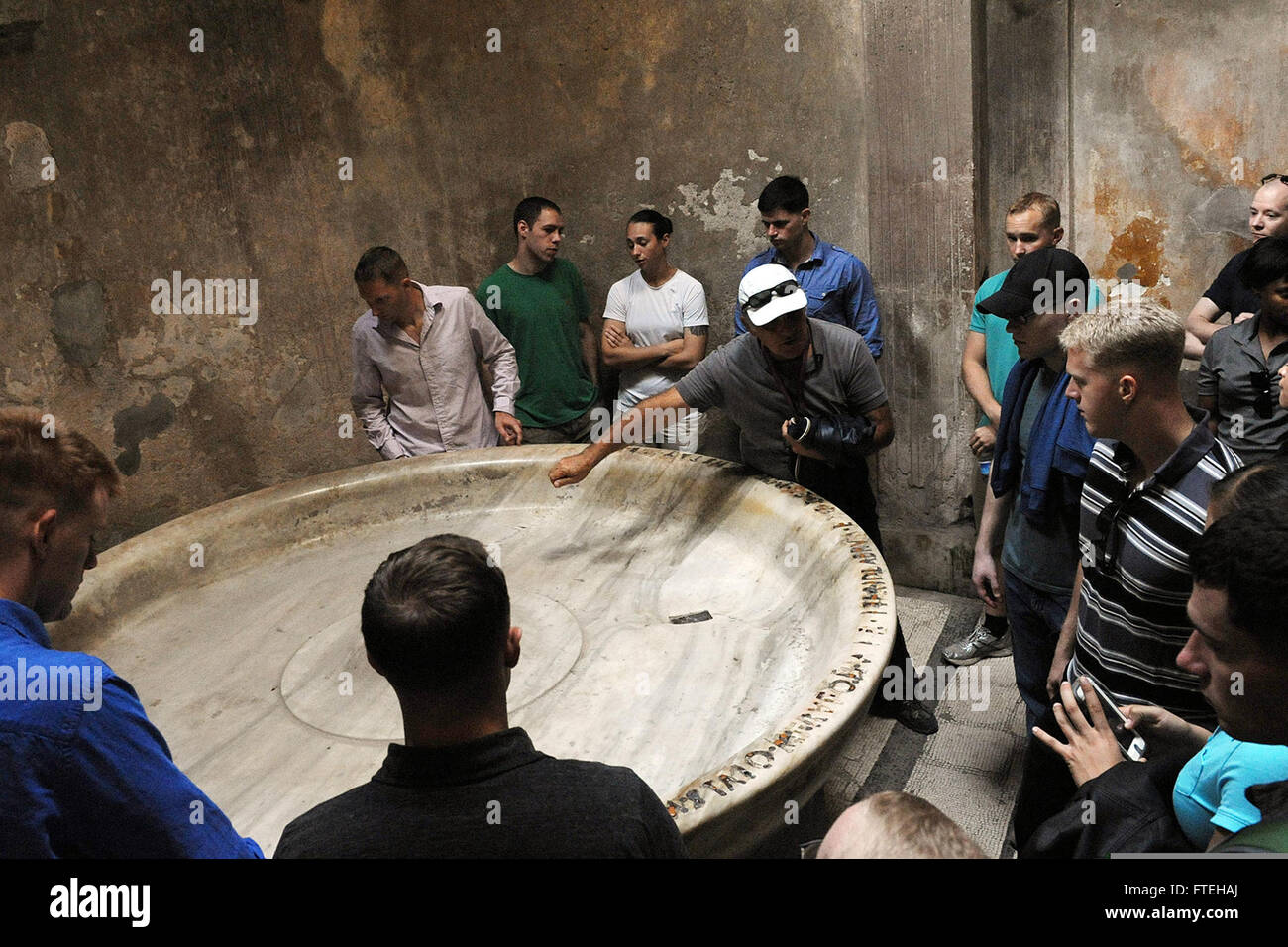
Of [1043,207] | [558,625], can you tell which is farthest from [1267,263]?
[558,625]

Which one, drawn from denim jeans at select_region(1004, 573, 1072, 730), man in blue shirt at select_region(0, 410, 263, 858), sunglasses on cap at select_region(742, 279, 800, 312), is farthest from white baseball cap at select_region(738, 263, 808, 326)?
man in blue shirt at select_region(0, 410, 263, 858)

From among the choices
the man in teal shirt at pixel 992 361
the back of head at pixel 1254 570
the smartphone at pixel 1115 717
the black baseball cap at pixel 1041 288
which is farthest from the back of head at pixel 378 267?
the back of head at pixel 1254 570

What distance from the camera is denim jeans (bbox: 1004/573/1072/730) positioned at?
336 centimetres

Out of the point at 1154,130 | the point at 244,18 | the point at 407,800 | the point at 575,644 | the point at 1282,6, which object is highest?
the point at 244,18

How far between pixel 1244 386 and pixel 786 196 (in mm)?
2216

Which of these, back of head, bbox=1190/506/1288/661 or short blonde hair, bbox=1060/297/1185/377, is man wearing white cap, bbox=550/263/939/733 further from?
back of head, bbox=1190/506/1288/661

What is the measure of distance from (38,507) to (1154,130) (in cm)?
498

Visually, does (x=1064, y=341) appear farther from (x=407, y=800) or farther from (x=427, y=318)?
(x=427, y=318)

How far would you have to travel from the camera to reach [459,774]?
1.64 metres

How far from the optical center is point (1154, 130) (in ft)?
16.6

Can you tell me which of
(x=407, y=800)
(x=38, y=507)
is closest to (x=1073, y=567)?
(x=407, y=800)

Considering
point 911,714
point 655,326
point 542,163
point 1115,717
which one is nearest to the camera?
point 1115,717

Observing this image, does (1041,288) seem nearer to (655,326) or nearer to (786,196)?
(786,196)

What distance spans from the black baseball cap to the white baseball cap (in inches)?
29.2
